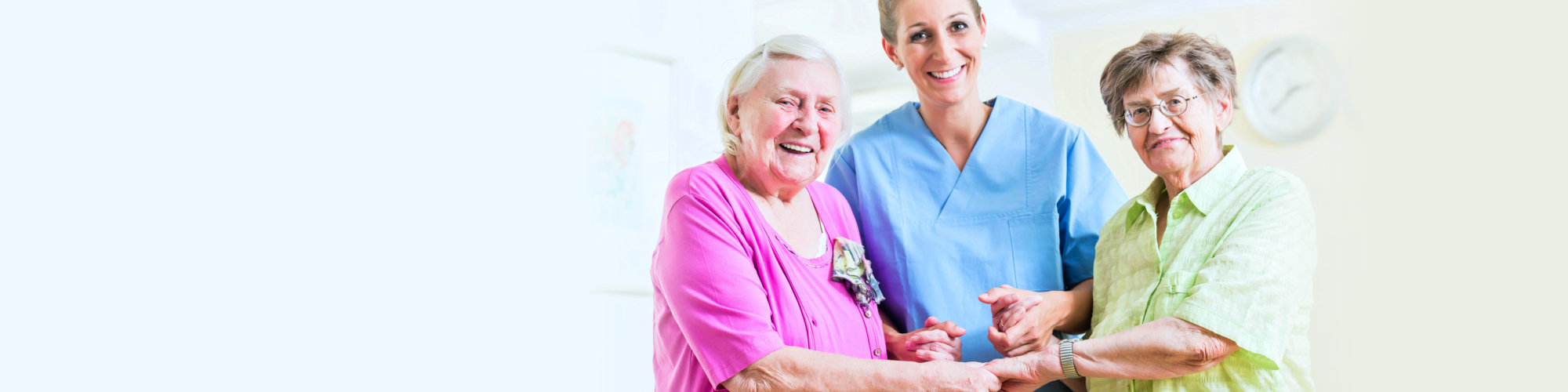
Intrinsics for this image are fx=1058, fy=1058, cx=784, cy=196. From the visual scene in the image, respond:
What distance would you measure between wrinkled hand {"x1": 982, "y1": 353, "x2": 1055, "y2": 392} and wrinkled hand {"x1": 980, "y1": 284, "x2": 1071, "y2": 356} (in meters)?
0.06

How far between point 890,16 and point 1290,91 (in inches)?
109

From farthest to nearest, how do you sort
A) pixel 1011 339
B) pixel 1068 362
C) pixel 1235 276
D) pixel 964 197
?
1. pixel 964 197
2. pixel 1011 339
3. pixel 1068 362
4. pixel 1235 276

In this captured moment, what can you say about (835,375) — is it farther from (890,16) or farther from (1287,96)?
(1287,96)

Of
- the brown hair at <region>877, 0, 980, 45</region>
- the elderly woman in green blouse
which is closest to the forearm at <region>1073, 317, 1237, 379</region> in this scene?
the elderly woman in green blouse

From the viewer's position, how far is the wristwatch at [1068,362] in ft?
4.88

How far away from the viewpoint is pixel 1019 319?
161 cm

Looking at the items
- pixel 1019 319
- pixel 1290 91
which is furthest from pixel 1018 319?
pixel 1290 91

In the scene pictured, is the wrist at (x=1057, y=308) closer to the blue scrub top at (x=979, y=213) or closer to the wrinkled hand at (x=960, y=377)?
the blue scrub top at (x=979, y=213)

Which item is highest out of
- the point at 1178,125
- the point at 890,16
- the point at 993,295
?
the point at 890,16

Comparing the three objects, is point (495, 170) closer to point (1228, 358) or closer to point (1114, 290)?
point (1114, 290)

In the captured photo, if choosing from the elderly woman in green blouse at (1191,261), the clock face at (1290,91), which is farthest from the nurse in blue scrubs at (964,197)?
the clock face at (1290,91)

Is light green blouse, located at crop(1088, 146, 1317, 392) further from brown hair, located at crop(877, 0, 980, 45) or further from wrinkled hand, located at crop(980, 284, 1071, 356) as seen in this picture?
brown hair, located at crop(877, 0, 980, 45)

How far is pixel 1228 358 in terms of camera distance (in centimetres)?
143

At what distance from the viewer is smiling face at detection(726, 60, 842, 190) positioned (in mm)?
1561
